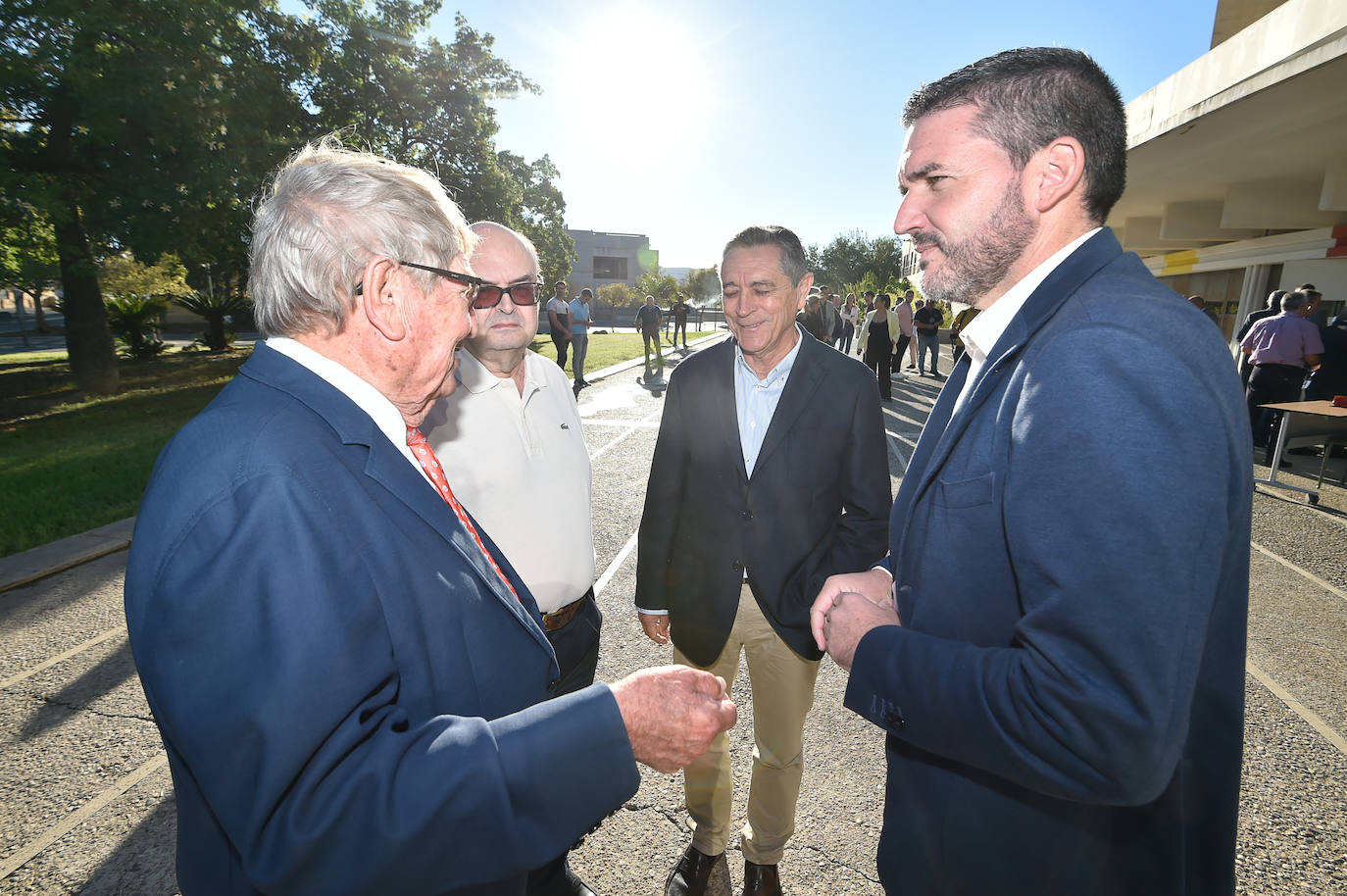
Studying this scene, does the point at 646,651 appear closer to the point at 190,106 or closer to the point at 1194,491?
the point at 1194,491

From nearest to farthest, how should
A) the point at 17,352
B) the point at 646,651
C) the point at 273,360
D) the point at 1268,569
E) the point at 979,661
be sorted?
the point at 979,661 < the point at 273,360 < the point at 646,651 < the point at 1268,569 < the point at 17,352

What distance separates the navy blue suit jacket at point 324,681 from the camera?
929 millimetres

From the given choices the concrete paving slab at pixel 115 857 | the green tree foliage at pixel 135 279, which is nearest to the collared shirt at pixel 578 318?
the concrete paving slab at pixel 115 857

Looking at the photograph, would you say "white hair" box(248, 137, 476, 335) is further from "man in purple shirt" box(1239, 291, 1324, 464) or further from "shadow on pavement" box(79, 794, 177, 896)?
"man in purple shirt" box(1239, 291, 1324, 464)

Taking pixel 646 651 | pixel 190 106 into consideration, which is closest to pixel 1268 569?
pixel 646 651

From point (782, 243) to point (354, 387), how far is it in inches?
80.9

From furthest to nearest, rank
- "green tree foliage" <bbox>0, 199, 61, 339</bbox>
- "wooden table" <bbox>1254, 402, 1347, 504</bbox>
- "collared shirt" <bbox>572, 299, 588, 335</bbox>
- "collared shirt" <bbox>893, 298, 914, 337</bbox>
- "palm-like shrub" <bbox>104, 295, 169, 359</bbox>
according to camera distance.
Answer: "palm-like shrub" <bbox>104, 295, 169, 359</bbox>
"collared shirt" <bbox>893, 298, 914, 337</bbox>
"collared shirt" <bbox>572, 299, 588, 335</bbox>
"green tree foliage" <bbox>0, 199, 61, 339</bbox>
"wooden table" <bbox>1254, 402, 1347, 504</bbox>

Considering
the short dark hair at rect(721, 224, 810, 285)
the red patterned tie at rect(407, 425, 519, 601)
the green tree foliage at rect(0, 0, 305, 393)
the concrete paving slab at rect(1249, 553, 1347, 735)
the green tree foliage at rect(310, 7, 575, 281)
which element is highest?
the green tree foliage at rect(310, 7, 575, 281)

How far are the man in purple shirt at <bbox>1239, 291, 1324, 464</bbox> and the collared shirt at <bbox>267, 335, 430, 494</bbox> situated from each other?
451 inches

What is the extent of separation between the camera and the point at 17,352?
982 inches

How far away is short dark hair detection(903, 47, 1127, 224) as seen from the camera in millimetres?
1214

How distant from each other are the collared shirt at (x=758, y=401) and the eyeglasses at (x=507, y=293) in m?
0.97

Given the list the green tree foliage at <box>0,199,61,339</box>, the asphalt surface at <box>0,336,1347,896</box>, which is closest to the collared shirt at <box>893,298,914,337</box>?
the asphalt surface at <box>0,336,1347,896</box>

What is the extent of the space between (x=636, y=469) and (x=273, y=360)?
7125 millimetres
